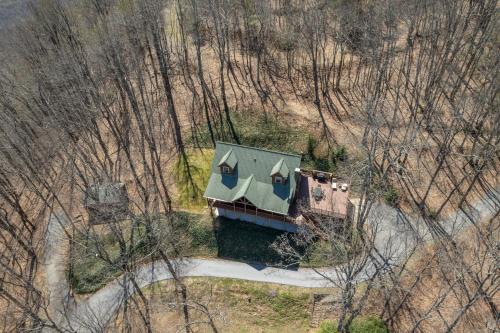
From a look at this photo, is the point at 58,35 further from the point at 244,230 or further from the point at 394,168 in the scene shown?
the point at 394,168

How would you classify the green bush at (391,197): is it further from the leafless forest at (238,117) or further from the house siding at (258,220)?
the house siding at (258,220)

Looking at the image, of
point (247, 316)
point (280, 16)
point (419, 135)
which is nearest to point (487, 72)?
point (419, 135)

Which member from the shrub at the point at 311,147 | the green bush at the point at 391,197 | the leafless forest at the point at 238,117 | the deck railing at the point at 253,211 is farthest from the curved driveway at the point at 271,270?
the shrub at the point at 311,147

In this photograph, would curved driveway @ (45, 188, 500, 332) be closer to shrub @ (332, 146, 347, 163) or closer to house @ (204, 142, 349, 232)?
house @ (204, 142, 349, 232)

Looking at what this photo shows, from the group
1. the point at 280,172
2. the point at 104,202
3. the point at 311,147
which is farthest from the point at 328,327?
the point at 104,202

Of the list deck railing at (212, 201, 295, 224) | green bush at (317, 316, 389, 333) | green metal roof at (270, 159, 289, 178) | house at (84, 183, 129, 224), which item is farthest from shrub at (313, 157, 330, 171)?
house at (84, 183, 129, 224)
